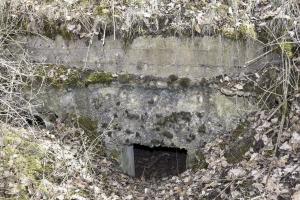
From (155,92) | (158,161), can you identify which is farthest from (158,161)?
(155,92)

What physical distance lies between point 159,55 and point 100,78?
39.8 inches

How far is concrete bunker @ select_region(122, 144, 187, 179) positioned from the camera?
766 centimetres

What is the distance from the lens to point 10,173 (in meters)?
5.04

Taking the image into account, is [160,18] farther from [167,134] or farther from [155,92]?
[167,134]

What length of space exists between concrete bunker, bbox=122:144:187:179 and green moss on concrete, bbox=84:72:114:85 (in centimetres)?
157

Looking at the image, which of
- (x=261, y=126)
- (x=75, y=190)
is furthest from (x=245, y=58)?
(x=75, y=190)

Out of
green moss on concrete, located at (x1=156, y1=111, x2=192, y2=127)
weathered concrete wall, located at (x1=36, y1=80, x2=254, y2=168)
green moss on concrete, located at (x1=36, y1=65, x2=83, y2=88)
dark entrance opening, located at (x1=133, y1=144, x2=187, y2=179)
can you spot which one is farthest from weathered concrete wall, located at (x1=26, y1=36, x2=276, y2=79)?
dark entrance opening, located at (x1=133, y1=144, x2=187, y2=179)

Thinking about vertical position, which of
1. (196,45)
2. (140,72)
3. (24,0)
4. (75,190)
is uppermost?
(24,0)

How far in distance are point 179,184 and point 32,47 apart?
3.19 metres

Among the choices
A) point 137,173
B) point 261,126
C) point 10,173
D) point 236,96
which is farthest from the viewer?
point 137,173

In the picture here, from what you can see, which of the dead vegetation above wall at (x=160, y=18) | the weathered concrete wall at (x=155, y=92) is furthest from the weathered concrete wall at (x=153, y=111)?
the dead vegetation above wall at (x=160, y=18)

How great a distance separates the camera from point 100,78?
646 cm

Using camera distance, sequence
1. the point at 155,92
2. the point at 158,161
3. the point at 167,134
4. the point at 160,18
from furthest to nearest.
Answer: the point at 158,161 < the point at 167,134 < the point at 155,92 < the point at 160,18

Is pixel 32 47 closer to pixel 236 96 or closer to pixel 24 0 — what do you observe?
pixel 24 0
